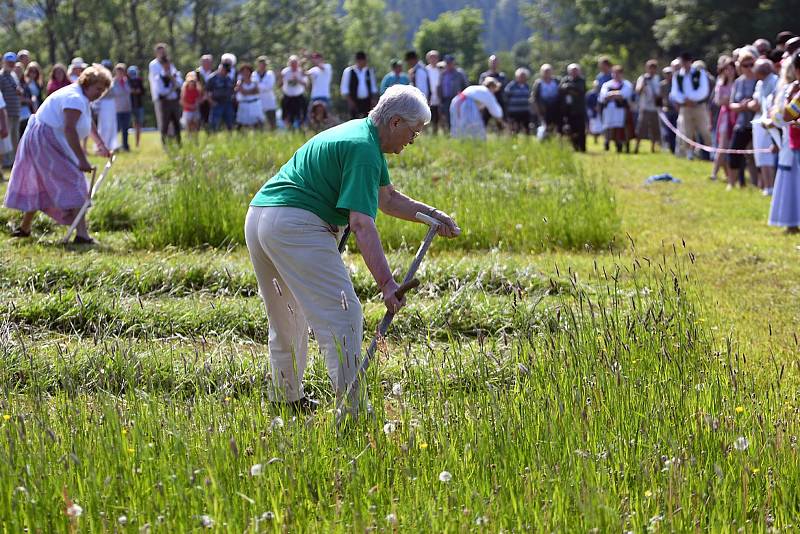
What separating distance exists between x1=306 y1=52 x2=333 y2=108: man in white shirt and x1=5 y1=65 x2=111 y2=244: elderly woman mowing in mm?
12117

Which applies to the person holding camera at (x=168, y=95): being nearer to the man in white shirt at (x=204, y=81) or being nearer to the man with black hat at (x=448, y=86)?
the man in white shirt at (x=204, y=81)

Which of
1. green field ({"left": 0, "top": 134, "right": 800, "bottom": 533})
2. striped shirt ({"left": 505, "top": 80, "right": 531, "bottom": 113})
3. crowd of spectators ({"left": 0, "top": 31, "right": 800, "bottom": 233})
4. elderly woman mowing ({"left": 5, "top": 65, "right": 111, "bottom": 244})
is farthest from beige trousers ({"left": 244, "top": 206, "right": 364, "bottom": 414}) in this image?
striped shirt ({"left": 505, "top": 80, "right": 531, "bottom": 113})

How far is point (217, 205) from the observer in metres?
10.9

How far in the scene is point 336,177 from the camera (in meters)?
5.02

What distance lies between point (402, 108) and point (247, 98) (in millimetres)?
17567

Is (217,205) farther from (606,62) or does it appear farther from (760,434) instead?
(606,62)

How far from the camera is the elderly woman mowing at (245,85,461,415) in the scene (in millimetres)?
4844

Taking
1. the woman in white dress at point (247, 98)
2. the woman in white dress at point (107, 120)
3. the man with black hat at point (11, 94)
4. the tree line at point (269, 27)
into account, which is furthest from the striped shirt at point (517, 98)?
the tree line at point (269, 27)

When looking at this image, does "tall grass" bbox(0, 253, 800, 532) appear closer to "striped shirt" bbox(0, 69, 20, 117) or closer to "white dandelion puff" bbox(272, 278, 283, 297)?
"white dandelion puff" bbox(272, 278, 283, 297)

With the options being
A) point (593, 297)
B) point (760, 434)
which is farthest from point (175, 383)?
point (593, 297)

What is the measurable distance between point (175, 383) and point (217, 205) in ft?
16.5

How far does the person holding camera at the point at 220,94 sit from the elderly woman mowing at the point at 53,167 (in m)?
11.0

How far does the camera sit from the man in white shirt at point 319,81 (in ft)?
75.0

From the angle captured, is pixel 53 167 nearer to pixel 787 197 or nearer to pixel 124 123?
pixel 787 197
